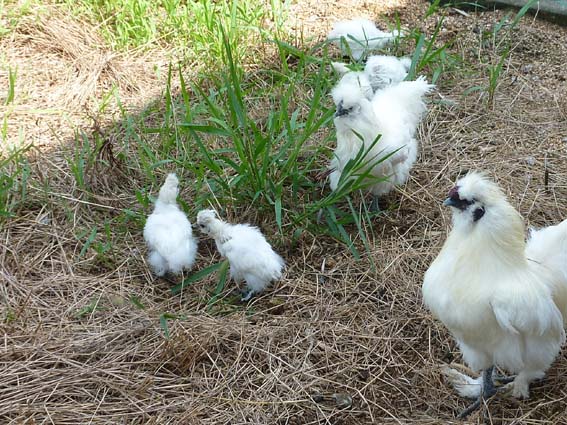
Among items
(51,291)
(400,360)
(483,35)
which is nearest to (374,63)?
(483,35)

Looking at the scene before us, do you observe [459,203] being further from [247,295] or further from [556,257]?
[247,295]

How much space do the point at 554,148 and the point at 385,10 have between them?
6.60 feet

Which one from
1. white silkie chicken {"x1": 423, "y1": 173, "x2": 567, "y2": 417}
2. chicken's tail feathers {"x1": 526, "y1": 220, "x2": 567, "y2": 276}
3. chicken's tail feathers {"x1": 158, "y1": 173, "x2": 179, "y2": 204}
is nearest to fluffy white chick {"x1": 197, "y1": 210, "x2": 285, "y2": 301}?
chicken's tail feathers {"x1": 158, "y1": 173, "x2": 179, "y2": 204}

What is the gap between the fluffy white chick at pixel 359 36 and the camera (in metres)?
4.98

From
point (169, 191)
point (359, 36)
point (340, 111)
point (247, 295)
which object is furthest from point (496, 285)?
point (359, 36)

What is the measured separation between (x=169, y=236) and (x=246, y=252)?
396 millimetres

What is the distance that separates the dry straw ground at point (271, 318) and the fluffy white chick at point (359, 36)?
2.01ft

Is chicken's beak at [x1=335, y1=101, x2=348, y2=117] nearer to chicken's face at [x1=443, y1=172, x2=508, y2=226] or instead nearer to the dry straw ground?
the dry straw ground

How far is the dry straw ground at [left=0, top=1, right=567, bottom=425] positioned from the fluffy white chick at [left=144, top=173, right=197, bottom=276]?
135 millimetres

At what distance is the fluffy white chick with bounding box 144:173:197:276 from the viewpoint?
3.51 m

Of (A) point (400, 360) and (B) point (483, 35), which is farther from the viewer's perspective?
(B) point (483, 35)

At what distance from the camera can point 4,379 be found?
3043 mm

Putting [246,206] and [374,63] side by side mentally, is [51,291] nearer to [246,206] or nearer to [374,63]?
[246,206]

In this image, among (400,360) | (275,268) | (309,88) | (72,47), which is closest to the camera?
(400,360)
